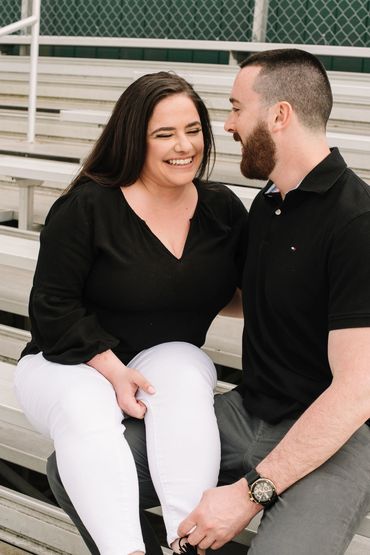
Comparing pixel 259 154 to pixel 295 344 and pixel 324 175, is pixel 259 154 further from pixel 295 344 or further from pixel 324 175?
pixel 295 344

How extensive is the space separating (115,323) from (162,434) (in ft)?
0.94

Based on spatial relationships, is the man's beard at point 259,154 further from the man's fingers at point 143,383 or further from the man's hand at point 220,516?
the man's hand at point 220,516

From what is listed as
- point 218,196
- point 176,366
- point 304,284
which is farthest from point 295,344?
point 218,196

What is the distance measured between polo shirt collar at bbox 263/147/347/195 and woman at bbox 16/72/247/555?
27 centimetres

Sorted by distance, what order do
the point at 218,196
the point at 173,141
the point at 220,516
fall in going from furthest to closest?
the point at 218,196 < the point at 173,141 < the point at 220,516

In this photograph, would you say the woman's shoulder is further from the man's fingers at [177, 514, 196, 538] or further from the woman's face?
the man's fingers at [177, 514, 196, 538]

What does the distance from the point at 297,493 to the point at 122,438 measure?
0.33 meters

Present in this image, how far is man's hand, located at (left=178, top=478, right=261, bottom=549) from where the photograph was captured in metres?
1.34

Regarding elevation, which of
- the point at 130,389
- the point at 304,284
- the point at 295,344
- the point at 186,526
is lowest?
the point at 186,526

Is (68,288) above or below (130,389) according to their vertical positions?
above

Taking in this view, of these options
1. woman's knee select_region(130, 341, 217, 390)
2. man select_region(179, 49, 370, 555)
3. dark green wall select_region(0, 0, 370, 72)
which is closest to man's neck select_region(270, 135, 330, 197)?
man select_region(179, 49, 370, 555)

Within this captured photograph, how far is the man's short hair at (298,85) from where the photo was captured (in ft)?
5.11

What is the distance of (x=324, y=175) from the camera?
1.50m

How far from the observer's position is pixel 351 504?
1.34 meters
